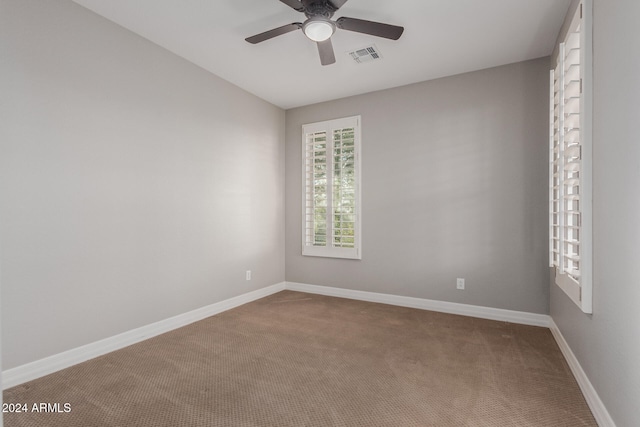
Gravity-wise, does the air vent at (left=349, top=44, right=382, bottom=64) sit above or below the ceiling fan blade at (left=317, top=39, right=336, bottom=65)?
above

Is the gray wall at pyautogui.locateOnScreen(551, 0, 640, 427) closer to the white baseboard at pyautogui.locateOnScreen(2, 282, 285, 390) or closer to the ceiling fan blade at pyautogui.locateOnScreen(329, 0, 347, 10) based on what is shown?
the ceiling fan blade at pyautogui.locateOnScreen(329, 0, 347, 10)

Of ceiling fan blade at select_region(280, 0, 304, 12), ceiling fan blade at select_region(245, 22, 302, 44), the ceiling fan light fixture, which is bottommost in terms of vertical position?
the ceiling fan light fixture

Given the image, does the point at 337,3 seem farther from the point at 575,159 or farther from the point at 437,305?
the point at 437,305

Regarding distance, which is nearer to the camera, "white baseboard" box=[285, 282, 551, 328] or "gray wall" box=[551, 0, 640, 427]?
"gray wall" box=[551, 0, 640, 427]

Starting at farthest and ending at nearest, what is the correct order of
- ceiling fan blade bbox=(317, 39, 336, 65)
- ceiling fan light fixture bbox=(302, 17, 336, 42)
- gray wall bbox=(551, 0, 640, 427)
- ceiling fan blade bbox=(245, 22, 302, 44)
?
ceiling fan blade bbox=(317, 39, 336, 65), ceiling fan blade bbox=(245, 22, 302, 44), ceiling fan light fixture bbox=(302, 17, 336, 42), gray wall bbox=(551, 0, 640, 427)

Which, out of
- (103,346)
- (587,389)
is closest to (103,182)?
(103,346)

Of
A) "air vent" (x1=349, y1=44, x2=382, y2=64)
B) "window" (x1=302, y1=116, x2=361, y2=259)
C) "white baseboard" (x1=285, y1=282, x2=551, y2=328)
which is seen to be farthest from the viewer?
"window" (x1=302, y1=116, x2=361, y2=259)

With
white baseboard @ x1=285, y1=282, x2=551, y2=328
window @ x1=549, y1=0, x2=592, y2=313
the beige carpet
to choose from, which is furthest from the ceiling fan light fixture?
white baseboard @ x1=285, y1=282, x2=551, y2=328

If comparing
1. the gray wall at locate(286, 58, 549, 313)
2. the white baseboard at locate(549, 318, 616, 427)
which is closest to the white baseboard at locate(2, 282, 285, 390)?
the gray wall at locate(286, 58, 549, 313)

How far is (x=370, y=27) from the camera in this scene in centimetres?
242

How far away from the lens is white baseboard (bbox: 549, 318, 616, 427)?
5.88ft

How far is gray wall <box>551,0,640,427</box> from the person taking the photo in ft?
4.95

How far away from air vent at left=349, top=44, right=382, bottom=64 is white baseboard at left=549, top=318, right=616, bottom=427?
2.94m

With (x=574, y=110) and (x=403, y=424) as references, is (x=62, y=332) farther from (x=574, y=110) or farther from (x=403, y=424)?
(x=574, y=110)
